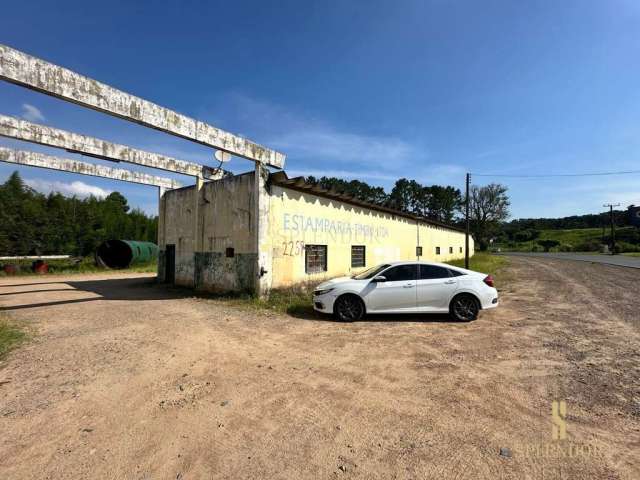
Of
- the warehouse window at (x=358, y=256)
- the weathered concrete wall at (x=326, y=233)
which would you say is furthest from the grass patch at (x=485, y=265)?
the warehouse window at (x=358, y=256)

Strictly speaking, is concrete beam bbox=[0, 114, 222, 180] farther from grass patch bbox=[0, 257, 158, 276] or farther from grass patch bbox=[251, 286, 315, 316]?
grass patch bbox=[0, 257, 158, 276]

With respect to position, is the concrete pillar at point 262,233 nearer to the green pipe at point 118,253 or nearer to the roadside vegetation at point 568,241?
the green pipe at point 118,253

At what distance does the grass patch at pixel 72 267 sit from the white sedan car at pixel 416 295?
60.8ft

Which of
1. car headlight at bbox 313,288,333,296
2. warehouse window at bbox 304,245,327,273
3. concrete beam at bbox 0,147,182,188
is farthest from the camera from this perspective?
concrete beam at bbox 0,147,182,188

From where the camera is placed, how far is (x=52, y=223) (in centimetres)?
2352

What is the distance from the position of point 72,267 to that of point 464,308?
23.6 metres

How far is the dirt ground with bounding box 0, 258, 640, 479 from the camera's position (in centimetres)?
Answer: 253

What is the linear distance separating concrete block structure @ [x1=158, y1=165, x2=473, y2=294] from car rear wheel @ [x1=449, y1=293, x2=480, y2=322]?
5.39 m

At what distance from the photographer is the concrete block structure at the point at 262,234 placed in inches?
398

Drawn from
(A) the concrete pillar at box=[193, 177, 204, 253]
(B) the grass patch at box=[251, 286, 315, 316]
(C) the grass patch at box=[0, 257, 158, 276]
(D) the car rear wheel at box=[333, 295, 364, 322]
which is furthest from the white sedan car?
(C) the grass patch at box=[0, 257, 158, 276]

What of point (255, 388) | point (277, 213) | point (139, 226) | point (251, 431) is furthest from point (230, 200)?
point (139, 226)

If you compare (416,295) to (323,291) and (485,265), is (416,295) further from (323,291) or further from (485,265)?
(485,265)

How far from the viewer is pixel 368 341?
5738 millimetres

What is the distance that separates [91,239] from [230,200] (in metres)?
21.6
